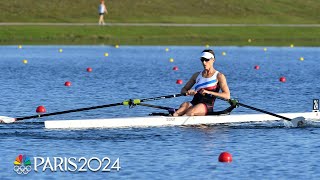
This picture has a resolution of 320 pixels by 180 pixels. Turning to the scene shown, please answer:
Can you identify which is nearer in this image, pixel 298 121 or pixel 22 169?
pixel 22 169

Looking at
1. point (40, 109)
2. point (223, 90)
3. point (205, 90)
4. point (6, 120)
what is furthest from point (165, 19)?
point (6, 120)

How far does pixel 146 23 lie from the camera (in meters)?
80.6

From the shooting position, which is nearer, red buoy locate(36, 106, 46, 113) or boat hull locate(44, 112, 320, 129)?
boat hull locate(44, 112, 320, 129)

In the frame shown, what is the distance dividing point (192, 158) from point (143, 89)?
1787cm

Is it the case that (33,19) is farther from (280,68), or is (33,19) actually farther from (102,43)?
(280,68)

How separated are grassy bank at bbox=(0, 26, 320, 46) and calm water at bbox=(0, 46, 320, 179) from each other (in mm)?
7168

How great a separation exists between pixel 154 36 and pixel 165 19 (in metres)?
11.4

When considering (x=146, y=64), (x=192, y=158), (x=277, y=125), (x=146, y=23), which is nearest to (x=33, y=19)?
(x=146, y=23)

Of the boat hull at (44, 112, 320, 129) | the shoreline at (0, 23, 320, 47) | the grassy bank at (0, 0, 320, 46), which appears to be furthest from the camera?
the grassy bank at (0, 0, 320, 46)

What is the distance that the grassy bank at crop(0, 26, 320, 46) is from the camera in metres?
71.4

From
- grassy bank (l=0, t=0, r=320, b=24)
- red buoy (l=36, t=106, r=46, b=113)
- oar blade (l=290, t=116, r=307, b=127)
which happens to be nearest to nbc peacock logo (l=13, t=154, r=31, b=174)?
oar blade (l=290, t=116, r=307, b=127)

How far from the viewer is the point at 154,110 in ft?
108

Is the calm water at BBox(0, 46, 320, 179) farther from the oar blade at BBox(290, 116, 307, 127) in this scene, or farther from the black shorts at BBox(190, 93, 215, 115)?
the black shorts at BBox(190, 93, 215, 115)

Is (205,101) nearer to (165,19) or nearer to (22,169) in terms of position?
(22,169)
